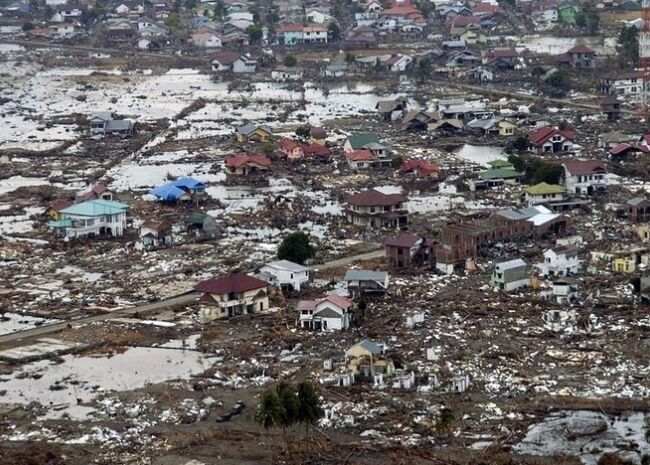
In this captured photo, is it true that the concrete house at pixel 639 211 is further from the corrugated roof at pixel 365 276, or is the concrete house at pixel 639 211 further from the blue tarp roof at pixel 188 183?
the blue tarp roof at pixel 188 183

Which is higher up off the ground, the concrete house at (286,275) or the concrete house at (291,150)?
the concrete house at (286,275)

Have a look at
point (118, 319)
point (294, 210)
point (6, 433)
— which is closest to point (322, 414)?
point (6, 433)

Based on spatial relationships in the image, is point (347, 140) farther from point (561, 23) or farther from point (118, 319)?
point (561, 23)

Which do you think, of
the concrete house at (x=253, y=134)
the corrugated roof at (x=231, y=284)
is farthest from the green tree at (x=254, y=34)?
the corrugated roof at (x=231, y=284)

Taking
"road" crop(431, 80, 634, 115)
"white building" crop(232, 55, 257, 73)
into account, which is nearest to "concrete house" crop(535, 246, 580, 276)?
"road" crop(431, 80, 634, 115)

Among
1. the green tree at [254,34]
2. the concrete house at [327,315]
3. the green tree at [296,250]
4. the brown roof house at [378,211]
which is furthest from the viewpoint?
the green tree at [254,34]
